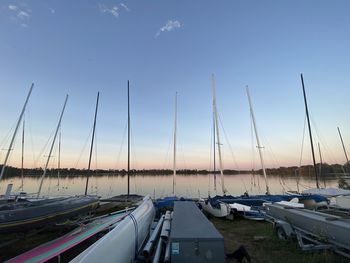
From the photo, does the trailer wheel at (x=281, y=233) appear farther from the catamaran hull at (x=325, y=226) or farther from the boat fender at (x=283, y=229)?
the catamaran hull at (x=325, y=226)

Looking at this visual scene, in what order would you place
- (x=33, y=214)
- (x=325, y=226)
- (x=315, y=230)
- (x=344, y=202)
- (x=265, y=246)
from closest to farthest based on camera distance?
(x=325, y=226), (x=315, y=230), (x=265, y=246), (x=33, y=214), (x=344, y=202)

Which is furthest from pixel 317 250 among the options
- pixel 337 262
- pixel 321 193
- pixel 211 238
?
pixel 321 193

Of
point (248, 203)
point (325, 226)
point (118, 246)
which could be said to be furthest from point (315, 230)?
point (248, 203)

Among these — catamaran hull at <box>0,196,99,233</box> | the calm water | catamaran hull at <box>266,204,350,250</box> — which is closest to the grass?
catamaran hull at <box>266,204,350,250</box>

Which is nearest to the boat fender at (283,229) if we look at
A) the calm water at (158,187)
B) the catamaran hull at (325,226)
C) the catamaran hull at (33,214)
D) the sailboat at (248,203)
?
the catamaran hull at (325,226)

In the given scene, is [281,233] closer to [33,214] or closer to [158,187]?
[33,214]

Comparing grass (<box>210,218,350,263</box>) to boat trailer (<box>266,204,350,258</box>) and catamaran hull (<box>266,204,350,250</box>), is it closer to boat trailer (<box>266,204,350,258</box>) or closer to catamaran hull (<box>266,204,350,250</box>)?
boat trailer (<box>266,204,350,258</box>)

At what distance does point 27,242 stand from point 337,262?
9831 mm

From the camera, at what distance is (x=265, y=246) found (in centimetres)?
749

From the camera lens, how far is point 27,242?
846 centimetres

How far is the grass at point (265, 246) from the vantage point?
5973mm

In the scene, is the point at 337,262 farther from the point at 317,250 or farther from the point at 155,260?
the point at 155,260

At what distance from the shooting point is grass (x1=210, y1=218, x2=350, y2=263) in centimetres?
597

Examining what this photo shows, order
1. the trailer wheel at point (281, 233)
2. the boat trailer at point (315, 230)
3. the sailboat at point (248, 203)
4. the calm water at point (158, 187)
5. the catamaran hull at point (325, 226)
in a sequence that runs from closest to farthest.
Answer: the catamaran hull at point (325, 226) < the boat trailer at point (315, 230) < the trailer wheel at point (281, 233) < the sailboat at point (248, 203) < the calm water at point (158, 187)
